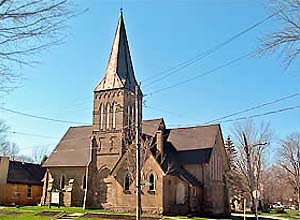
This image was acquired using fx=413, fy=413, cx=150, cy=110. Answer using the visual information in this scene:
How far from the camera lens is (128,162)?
3928 centimetres

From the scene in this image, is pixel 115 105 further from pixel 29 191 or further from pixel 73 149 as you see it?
pixel 29 191

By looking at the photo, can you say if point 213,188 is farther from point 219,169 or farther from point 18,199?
point 18,199

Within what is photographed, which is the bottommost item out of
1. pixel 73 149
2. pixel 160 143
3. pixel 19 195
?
pixel 19 195

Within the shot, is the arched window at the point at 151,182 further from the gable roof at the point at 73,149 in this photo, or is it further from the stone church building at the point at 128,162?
the gable roof at the point at 73,149

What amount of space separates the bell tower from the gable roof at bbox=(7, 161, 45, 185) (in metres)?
12.2

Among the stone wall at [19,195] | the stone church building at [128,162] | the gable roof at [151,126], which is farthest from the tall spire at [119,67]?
the stone wall at [19,195]

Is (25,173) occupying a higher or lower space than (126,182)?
higher

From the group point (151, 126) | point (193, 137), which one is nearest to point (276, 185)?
point (193, 137)

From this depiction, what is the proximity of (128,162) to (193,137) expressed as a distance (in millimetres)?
9291

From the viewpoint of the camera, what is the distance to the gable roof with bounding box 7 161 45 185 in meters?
50.6

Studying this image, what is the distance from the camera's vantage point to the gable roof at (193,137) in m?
43.6

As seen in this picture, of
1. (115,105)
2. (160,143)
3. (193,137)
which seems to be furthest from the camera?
(115,105)

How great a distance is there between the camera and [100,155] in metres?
45.5

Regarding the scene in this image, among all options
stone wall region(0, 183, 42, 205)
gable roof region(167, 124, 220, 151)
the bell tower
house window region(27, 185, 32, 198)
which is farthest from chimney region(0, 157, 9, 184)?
house window region(27, 185, 32, 198)
